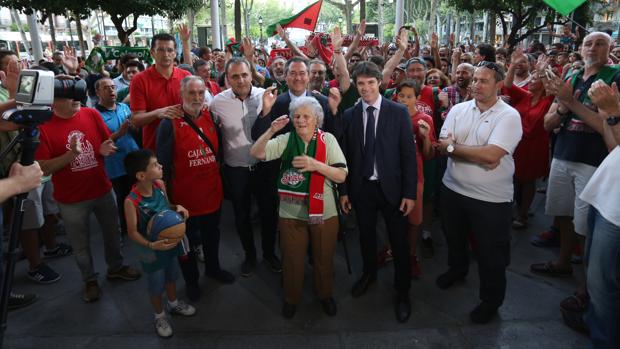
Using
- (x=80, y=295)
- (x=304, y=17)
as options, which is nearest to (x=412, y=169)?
(x=80, y=295)

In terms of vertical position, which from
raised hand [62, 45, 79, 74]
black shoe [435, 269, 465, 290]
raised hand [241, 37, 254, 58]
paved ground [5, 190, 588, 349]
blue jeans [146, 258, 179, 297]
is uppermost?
raised hand [241, 37, 254, 58]

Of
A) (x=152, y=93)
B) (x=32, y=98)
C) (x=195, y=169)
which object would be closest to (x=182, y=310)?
(x=195, y=169)

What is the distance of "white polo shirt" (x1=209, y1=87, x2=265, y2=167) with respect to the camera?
3.70 meters

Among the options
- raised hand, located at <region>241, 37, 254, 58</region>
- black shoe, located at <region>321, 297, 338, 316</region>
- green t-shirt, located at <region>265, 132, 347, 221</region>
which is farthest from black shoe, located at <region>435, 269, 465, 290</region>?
raised hand, located at <region>241, 37, 254, 58</region>

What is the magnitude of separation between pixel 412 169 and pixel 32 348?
3.22 meters

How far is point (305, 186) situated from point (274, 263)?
54.5 inches

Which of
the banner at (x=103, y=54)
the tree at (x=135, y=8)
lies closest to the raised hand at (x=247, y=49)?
the banner at (x=103, y=54)

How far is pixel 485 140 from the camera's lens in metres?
2.99

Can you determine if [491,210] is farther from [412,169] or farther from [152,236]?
[152,236]

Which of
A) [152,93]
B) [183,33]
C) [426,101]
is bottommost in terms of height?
[426,101]

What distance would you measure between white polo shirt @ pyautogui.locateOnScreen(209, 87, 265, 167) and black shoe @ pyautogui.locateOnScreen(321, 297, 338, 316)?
4.68 feet

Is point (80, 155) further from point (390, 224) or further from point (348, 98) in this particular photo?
point (390, 224)

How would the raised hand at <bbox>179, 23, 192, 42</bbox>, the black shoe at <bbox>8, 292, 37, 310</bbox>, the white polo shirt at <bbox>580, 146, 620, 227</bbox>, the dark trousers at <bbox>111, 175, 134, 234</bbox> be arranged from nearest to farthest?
the white polo shirt at <bbox>580, 146, 620, 227</bbox> → the black shoe at <bbox>8, 292, 37, 310</bbox> → the raised hand at <bbox>179, 23, 192, 42</bbox> → the dark trousers at <bbox>111, 175, 134, 234</bbox>

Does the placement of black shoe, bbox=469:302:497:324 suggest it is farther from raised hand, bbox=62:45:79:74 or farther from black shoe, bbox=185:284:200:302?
raised hand, bbox=62:45:79:74
